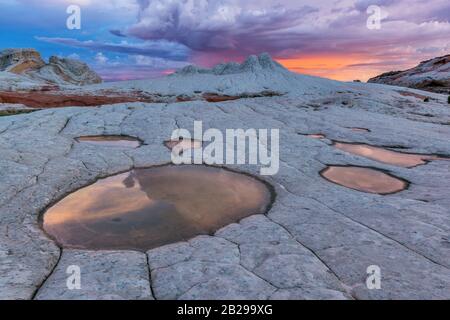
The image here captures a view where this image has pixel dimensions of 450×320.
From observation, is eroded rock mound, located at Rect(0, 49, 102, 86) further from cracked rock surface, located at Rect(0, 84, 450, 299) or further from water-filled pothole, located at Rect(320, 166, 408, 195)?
water-filled pothole, located at Rect(320, 166, 408, 195)

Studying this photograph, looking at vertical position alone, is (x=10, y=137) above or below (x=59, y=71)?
below

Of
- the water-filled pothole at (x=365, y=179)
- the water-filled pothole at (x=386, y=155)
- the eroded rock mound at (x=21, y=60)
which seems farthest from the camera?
the eroded rock mound at (x=21, y=60)

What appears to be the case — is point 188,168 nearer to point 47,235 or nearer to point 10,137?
point 47,235

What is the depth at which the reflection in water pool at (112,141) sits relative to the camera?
11.1 meters

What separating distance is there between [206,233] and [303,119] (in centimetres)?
1158

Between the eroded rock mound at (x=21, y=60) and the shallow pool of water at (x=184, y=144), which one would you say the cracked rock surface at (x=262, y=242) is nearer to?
the shallow pool of water at (x=184, y=144)

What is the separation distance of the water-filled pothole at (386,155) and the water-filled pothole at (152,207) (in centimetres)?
460

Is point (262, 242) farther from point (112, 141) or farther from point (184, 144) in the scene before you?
point (112, 141)

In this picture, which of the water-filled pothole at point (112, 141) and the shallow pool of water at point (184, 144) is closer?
the shallow pool of water at point (184, 144)

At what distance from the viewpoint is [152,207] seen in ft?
22.1

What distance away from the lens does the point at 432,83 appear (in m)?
60.7

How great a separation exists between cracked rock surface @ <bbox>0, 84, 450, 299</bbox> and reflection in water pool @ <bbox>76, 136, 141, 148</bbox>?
1.99 feet

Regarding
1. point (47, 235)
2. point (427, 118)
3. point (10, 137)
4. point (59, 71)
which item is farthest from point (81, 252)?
point (59, 71)

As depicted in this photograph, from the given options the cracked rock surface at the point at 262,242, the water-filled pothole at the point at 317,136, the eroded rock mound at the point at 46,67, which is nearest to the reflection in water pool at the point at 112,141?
the cracked rock surface at the point at 262,242
